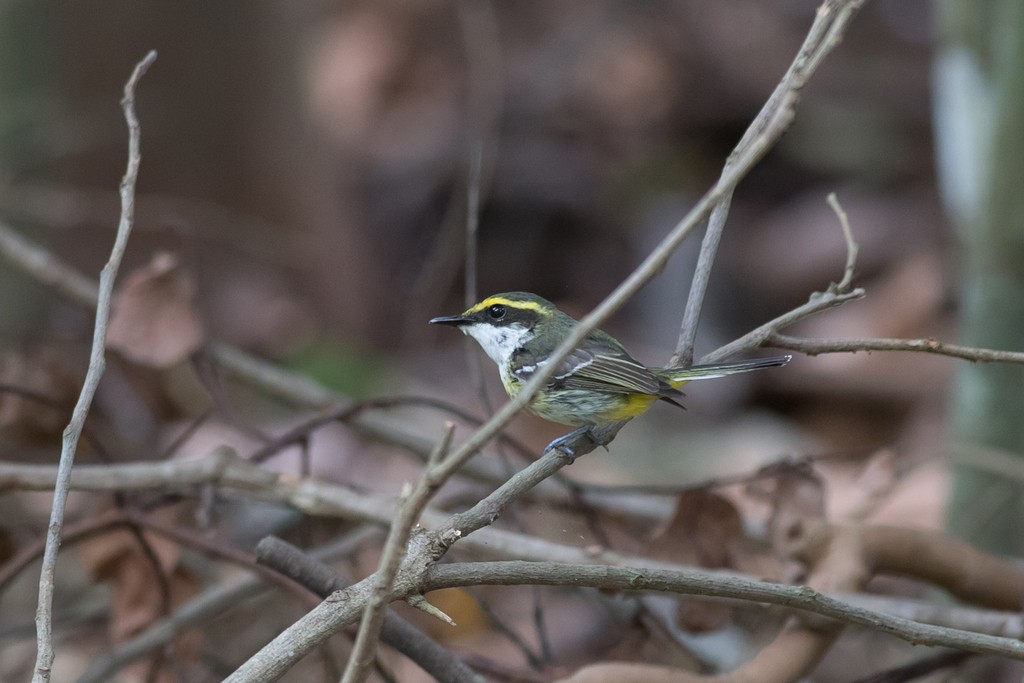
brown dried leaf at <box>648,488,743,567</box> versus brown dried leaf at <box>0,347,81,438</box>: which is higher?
brown dried leaf at <box>648,488,743,567</box>

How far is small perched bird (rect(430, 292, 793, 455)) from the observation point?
2.79m

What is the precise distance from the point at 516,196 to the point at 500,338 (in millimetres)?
6884

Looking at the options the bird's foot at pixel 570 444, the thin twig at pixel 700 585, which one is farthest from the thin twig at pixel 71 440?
the bird's foot at pixel 570 444

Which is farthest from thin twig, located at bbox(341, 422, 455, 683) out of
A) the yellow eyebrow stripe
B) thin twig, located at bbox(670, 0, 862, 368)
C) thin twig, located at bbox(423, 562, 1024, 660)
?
the yellow eyebrow stripe

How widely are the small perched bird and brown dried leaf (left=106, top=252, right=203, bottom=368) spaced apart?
2.98 feet

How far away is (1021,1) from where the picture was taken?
3.67 meters

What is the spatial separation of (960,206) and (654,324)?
3.72 m

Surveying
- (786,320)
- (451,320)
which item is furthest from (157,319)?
(786,320)

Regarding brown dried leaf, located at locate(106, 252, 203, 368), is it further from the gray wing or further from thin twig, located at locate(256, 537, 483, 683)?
thin twig, located at locate(256, 537, 483, 683)

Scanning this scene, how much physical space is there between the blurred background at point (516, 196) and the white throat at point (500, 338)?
86.4 inches

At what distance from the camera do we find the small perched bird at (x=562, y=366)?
279 centimetres

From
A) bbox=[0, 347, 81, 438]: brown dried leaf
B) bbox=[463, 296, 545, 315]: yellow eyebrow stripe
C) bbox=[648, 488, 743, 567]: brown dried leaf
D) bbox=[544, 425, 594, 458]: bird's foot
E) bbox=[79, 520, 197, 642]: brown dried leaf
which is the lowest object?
bbox=[79, 520, 197, 642]: brown dried leaf

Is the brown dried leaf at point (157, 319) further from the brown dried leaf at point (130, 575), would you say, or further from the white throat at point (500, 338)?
the white throat at point (500, 338)

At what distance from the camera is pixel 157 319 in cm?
339
